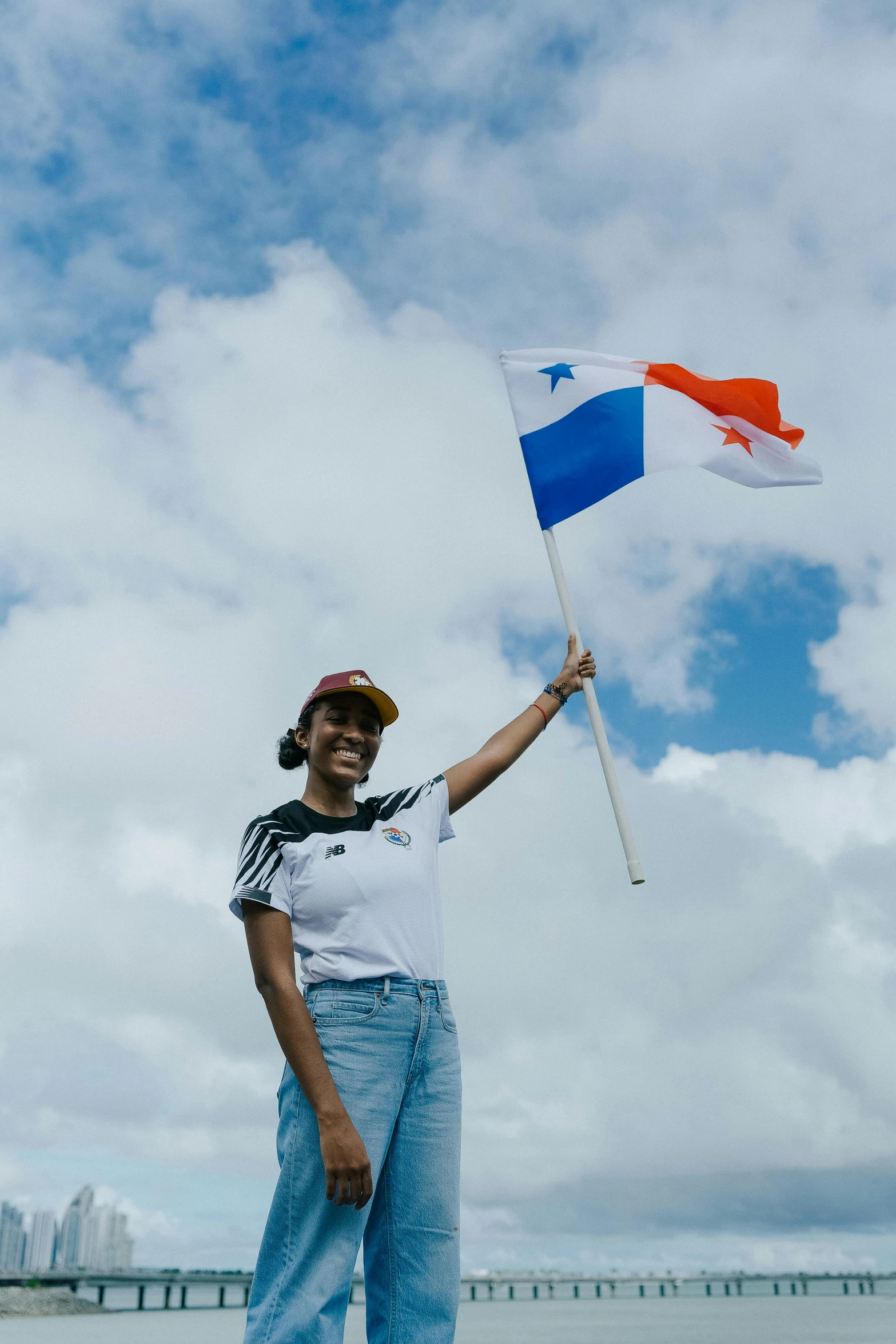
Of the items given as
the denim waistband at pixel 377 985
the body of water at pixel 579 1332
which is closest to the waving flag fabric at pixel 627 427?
the denim waistband at pixel 377 985

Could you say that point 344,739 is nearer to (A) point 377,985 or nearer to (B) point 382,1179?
(A) point 377,985

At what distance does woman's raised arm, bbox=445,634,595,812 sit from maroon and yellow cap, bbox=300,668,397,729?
36 cm

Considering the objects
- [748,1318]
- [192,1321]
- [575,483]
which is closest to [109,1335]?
[192,1321]

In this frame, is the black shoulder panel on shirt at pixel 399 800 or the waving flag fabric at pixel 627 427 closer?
the black shoulder panel on shirt at pixel 399 800

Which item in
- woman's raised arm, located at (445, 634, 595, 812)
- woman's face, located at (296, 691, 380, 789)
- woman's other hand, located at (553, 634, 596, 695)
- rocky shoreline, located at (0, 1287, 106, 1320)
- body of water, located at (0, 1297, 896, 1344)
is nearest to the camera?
woman's face, located at (296, 691, 380, 789)

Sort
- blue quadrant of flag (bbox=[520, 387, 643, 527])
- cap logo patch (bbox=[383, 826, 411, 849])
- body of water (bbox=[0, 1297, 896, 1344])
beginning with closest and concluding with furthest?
cap logo patch (bbox=[383, 826, 411, 849]) → blue quadrant of flag (bbox=[520, 387, 643, 527]) → body of water (bbox=[0, 1297, 896, 1344])

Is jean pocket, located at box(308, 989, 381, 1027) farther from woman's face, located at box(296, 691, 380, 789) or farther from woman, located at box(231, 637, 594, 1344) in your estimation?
woman's face, located at box(296, 691, 380, 789)

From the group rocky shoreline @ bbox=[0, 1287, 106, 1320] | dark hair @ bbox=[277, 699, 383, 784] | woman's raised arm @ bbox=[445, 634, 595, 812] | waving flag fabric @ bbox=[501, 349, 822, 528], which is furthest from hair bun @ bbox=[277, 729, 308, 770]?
rocky shoreline @ bbox=[0, 1287, 106, 1320]

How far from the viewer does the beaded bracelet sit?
532 centimetres

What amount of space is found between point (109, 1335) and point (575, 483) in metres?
31.0

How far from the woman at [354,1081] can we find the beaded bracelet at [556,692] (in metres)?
1.32

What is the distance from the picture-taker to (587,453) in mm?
7215

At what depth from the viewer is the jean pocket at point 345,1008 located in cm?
385

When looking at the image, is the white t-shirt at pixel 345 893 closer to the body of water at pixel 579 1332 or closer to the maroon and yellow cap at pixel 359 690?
the maroon and yellow cap at pixel 359 690
